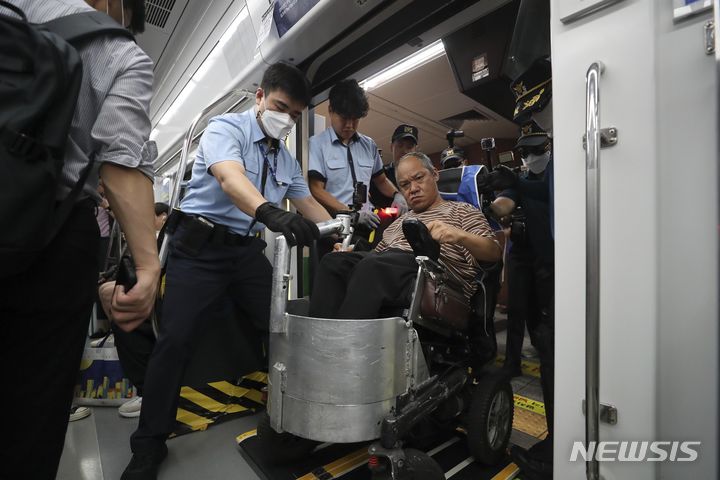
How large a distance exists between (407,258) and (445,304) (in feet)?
0.88

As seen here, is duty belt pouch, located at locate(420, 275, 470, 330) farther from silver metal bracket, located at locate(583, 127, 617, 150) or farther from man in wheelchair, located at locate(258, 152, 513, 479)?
silver metal bracket, located at locate(583, 127, 617, 150)

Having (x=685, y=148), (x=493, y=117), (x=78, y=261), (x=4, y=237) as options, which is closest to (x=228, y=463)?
(x=78, y=261)

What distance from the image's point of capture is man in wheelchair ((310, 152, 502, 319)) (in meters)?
1.39

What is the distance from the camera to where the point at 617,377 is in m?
0.83

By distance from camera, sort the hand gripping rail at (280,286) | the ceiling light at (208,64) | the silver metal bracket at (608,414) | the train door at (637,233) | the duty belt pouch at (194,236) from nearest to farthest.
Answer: the train door at (637,233) → the silver metal bracket at (608,414) → the hand gripping rail at (280,286) → the duty belt pouch at (194,236) → the ceiling light at (208,64)

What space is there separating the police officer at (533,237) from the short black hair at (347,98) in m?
1.18

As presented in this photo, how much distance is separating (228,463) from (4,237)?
146 cm

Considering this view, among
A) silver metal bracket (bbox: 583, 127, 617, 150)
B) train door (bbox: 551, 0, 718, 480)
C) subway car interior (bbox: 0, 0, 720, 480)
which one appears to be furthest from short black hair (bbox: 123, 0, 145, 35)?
silver metal bracket (bbox: 583, 127, 617, 150)

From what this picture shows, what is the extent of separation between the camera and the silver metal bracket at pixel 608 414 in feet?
2.74

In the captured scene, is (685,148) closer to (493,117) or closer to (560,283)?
(560,283)

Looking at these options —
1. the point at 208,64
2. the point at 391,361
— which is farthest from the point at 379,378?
the point at 208,64

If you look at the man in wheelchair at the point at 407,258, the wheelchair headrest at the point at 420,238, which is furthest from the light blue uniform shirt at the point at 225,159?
the wheelchair headrest at the point at 420,238

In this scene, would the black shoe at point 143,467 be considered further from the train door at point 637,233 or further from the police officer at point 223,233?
the train door at point 637,233

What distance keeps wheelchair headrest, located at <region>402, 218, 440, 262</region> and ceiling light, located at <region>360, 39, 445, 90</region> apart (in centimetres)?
255
